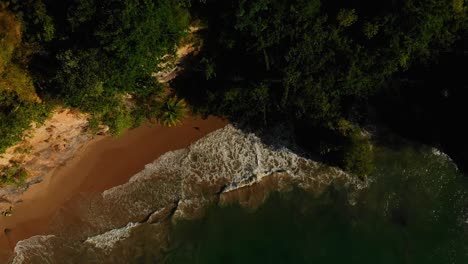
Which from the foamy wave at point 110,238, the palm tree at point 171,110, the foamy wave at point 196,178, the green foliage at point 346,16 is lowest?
the foamy wave at point 110,238

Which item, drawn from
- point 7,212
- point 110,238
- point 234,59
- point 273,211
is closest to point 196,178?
point 273,211

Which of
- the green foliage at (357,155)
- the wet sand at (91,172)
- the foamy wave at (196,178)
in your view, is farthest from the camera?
the foamy wave at (196,178)

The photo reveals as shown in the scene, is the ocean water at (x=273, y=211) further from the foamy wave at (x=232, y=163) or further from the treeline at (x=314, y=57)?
the treeline at (x=314, y=57)

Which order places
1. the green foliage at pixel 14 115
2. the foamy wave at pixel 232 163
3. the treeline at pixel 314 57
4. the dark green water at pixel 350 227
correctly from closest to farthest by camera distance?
the green foliage at pixel 14 115 < the treeline at pixel 314 57 < the dark green water at pixel 350 227 < the foamy wave at pixel 232 163

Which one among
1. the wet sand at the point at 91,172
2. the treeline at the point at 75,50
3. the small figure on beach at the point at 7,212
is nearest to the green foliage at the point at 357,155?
the wet sand at the point at 91,172

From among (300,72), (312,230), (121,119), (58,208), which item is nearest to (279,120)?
(300,72)

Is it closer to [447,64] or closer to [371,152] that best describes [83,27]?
[371,152]
